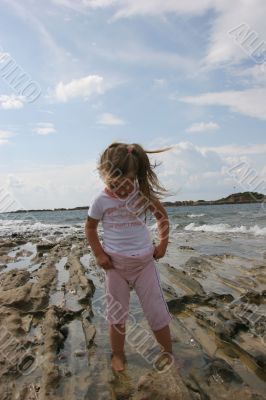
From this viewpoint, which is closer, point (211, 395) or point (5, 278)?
point (211, 395)

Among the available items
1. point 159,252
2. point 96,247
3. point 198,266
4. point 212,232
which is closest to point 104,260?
point 96,247

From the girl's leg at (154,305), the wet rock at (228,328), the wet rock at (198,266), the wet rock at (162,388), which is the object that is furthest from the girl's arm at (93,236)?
the wet rock at (198,266)

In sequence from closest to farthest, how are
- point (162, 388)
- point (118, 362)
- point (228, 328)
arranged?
point (162, 388)
point (118, 362)
point (228, 328)

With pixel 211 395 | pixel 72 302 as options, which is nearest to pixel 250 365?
pixel 211 395

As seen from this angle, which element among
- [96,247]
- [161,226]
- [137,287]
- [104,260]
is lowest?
[137,287]

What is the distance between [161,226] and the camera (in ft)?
12.5

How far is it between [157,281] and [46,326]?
4.99 feet

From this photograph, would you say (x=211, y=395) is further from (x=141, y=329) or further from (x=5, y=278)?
(x=5, y=278)

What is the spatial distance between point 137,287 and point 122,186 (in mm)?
916

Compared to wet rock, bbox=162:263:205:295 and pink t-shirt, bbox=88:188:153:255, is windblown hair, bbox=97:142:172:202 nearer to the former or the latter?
pink t-shirt, bbox=88:188:153:255

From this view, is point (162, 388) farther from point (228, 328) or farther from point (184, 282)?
point (184, 282)

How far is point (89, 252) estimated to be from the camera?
11.5 m

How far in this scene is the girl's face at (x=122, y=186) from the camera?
3688 millimetres

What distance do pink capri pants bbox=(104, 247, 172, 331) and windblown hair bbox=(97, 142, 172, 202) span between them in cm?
59
